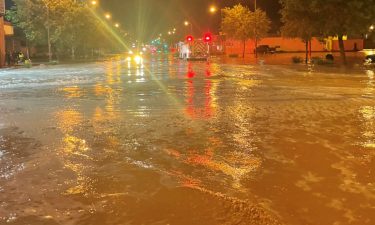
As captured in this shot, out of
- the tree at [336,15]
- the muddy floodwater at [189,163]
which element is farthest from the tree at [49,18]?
the muddy floodwater at [189,163]

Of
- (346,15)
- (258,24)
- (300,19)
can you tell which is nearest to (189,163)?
(346,15)

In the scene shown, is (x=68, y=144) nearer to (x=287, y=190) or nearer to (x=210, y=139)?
(x=210, y=139)

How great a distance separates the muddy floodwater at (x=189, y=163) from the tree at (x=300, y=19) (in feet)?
80.2

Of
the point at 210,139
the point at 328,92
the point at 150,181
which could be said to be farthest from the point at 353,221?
the point at 328,92

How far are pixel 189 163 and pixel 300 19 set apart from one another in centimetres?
3563

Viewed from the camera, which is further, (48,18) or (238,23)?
(238,23)

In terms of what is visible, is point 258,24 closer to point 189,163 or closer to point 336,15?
point 336,15

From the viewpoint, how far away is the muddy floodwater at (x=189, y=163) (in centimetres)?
635

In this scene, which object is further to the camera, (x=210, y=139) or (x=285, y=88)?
(x=285, y=88)

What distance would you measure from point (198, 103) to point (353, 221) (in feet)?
38.0

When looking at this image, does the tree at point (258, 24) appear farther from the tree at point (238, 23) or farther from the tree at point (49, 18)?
the tree at point (49, 18)

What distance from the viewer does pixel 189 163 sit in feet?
29.4

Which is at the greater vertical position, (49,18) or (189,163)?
(49,18)

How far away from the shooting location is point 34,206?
6617 mm
